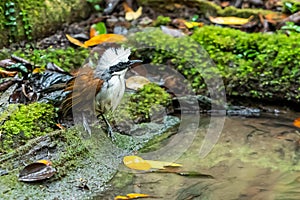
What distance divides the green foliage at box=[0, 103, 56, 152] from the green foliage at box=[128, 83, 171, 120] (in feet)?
2.41

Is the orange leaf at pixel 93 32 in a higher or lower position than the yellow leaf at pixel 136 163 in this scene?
higher

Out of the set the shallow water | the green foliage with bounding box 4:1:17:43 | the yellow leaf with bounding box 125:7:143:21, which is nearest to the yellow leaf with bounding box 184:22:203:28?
the yellow leaf with bounding box 125:7:143:21

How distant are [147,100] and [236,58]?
94cm

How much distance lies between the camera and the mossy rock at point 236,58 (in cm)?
407

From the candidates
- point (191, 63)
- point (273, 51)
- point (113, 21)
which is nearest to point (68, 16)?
point (113, 21)

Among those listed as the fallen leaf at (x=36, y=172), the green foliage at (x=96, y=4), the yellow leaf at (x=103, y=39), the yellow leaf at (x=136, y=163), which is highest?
the green foliage at (x=96, y=4)

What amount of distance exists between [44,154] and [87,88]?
0.50m

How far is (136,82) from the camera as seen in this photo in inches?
163

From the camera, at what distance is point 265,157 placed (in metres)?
3.27

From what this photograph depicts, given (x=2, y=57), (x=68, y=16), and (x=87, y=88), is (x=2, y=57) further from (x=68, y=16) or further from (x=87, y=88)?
(x=87, y=88)

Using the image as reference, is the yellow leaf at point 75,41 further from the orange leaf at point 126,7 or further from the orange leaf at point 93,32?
the orange leaf at point 126,7

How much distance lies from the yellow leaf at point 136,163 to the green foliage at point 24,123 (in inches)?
22.5

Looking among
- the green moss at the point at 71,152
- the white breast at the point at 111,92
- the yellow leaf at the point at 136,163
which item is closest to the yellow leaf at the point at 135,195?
the yellow leaf at the point at 136,163

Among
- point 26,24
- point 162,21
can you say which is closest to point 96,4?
point 162,21
